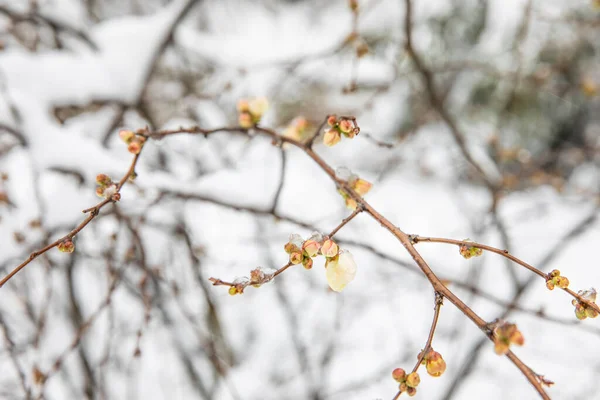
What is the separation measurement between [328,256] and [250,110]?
1.33ft

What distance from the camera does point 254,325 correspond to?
2.97m

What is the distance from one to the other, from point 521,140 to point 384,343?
143 inches

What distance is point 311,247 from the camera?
0.47 m

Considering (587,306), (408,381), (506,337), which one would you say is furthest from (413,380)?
(587,306)

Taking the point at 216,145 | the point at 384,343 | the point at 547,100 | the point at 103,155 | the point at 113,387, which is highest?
the point at 547,100

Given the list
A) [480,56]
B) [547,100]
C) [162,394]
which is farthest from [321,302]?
[547,100]

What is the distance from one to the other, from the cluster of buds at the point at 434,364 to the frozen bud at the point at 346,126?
0.31m

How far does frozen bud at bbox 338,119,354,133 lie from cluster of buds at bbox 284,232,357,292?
17cm

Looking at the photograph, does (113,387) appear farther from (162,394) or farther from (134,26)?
(134,26)

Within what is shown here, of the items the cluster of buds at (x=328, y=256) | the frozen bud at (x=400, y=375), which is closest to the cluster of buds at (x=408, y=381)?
the frozen bud at (x=400, y=375)

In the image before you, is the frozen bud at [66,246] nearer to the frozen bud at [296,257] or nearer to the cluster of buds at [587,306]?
the frozen bud at [296,257]

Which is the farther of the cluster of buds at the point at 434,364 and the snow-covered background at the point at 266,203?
the snow-covered background at the point at 266,203

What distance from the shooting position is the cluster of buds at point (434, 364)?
43cm

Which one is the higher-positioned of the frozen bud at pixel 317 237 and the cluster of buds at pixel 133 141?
the cluster of buds at pixel 133 141
